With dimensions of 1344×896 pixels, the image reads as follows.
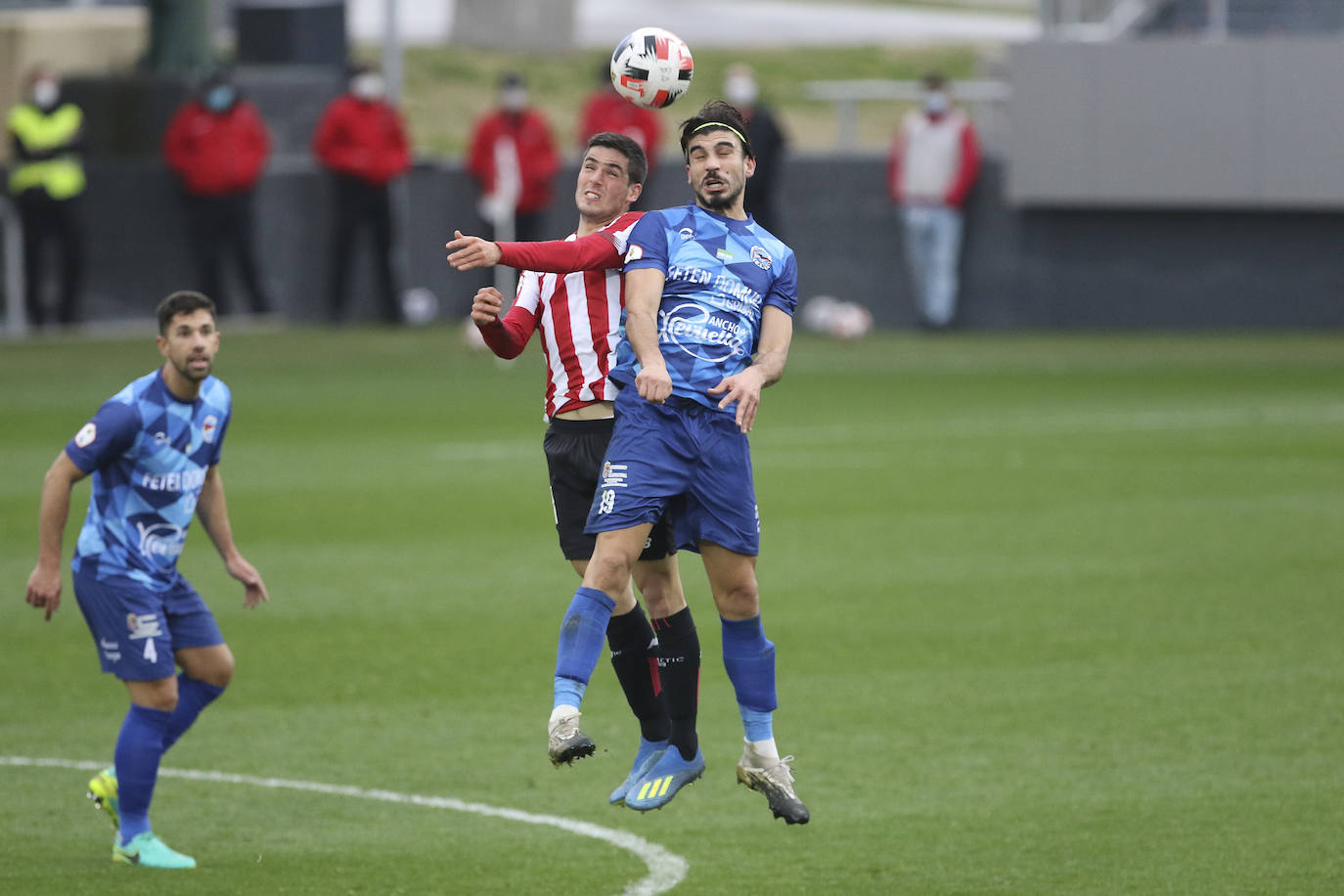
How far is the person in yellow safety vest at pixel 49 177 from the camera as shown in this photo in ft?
78.3

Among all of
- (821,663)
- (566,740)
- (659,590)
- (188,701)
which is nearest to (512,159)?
(821,663)

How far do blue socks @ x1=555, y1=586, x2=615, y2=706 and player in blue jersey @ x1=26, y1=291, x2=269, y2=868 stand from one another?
1716 millimetres

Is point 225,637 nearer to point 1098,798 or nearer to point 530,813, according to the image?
point 530,813

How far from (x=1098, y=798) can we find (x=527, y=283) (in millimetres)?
3068

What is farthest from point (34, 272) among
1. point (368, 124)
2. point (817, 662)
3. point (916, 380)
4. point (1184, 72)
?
point (817, 662)

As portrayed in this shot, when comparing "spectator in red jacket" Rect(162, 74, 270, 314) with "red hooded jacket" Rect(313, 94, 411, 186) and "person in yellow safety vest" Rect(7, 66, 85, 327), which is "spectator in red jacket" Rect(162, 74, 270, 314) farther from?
"person in yellow safety vest" Rect(7, 66, 85, 327)

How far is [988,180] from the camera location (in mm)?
26000

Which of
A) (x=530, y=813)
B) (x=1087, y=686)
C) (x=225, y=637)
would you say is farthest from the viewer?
(x=225, y=637)

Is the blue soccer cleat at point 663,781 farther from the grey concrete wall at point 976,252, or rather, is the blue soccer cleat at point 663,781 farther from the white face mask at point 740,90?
A: the grey concrete wall at point 976,252

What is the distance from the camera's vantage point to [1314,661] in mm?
10648

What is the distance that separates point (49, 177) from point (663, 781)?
18.7 m

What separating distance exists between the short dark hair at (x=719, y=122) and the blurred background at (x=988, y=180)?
18.6 m

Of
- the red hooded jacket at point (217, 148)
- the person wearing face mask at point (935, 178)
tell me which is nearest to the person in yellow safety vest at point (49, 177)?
the red hooded jacket at point (217, 148)

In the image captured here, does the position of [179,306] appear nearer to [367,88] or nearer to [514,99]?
[367,88]
